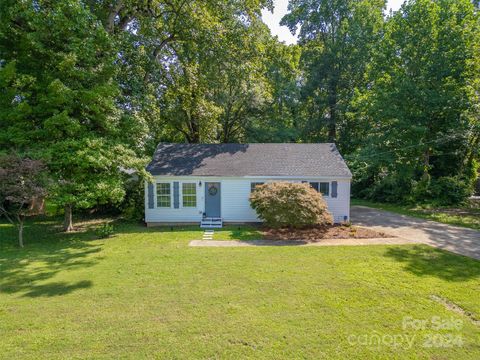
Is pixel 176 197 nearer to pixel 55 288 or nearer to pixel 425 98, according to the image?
pixel 55 288

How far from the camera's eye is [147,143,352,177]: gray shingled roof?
15.3m

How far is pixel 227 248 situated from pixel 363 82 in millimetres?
27223

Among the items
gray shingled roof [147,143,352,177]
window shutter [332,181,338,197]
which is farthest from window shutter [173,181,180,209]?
window shutter [332,181,338,197]

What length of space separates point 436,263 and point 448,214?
11236 mm

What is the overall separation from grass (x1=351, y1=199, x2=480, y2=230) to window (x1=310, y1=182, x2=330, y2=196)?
6.66 metres

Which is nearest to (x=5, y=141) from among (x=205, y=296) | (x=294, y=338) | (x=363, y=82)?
(x=205, y=296)

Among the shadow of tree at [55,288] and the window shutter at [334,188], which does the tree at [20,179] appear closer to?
the shadow of tree at [55,288]

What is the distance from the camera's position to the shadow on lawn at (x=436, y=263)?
7.93 m

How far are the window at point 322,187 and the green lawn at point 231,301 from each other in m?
5.06

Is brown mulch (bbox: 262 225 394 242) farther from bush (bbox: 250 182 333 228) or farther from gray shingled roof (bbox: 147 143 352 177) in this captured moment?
gray shingled roof (bbox: 147 143 352 177)

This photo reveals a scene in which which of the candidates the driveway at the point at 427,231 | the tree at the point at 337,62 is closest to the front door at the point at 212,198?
the driveway at the point at 427,231

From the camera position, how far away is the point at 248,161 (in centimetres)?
1641

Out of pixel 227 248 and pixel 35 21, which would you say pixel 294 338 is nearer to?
pixel 227 248

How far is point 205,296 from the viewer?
660cm
